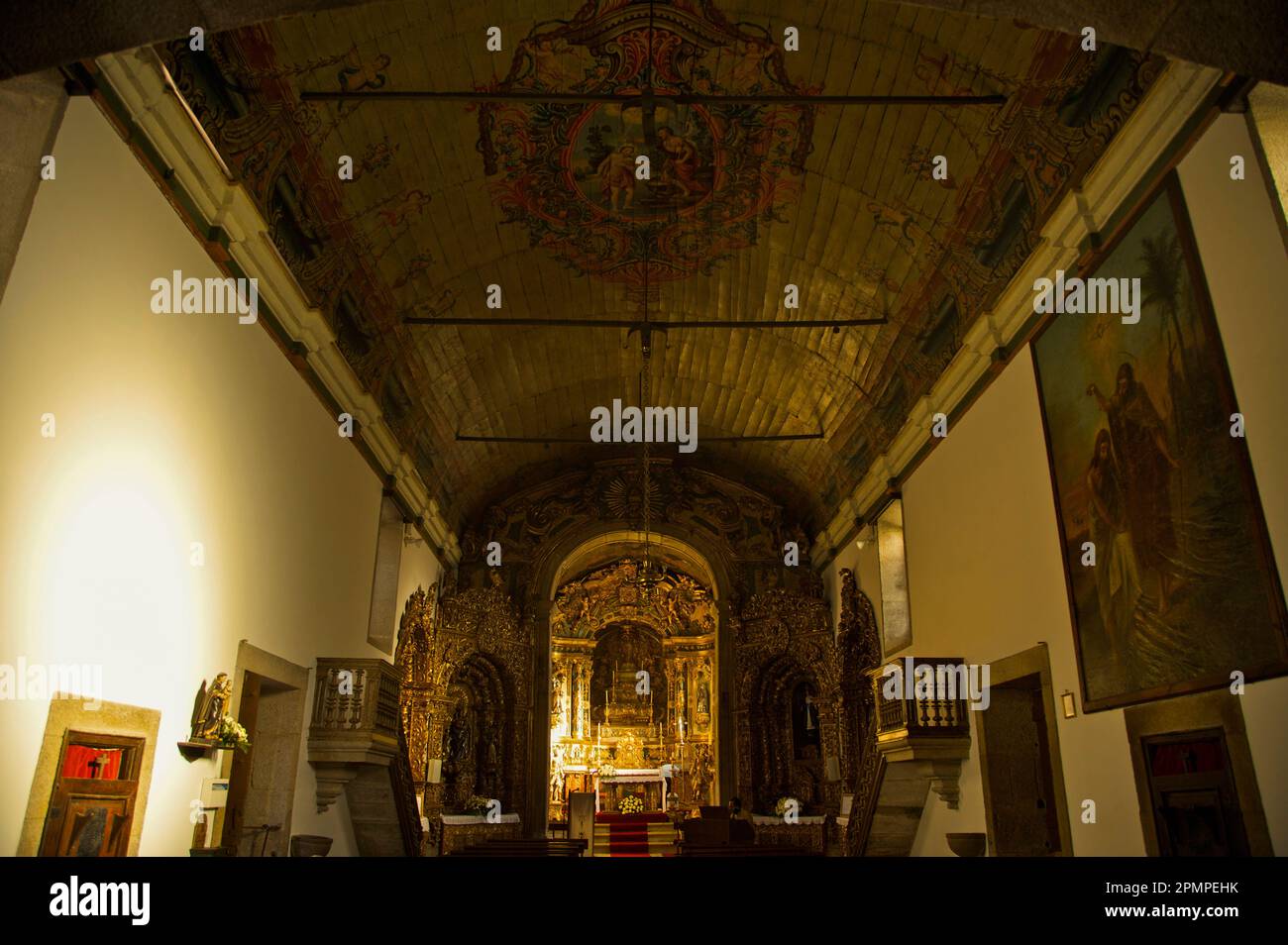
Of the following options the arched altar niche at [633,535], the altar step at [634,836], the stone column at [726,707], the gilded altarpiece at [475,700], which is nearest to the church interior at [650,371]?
the gilded altarpiece at [475,700]

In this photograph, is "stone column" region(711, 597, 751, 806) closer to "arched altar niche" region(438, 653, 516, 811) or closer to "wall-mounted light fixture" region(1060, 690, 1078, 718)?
"arched altar niche" region(438, 653, 516, 811)

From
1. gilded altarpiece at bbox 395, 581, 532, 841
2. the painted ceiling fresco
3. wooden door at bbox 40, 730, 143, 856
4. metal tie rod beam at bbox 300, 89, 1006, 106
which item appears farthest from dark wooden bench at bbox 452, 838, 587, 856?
metal tie rod beam at bbox 300, 89, 1006, 106

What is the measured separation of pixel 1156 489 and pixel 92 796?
20.6 feet

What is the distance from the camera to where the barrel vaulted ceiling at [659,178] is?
23.7 ft

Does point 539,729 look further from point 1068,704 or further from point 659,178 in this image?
point 1068,704

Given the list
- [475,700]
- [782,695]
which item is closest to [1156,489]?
[782,695]

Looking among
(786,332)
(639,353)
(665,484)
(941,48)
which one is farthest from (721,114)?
(665,484)

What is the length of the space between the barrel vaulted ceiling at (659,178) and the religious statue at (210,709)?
360cm

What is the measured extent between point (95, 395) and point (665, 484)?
12817 mm

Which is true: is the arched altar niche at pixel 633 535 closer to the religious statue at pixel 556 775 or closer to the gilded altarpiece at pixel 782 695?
the gilded altarpiece at pixel 782 695
